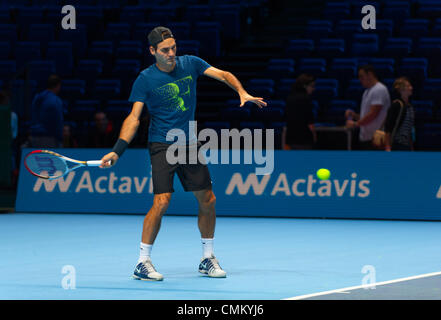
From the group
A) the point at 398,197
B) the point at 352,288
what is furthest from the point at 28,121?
the point at 352,288

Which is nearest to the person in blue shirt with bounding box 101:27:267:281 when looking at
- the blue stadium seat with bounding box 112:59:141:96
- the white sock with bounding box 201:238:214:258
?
the white sock with bounding box 201:238:214:258

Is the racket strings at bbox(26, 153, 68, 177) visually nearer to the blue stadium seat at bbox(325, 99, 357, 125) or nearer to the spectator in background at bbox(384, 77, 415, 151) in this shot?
the spectator in background at bbox(384, 77, 415, 151)

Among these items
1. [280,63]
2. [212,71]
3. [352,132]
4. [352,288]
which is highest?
[280,63]

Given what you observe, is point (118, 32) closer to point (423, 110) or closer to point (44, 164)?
point (423, 110)

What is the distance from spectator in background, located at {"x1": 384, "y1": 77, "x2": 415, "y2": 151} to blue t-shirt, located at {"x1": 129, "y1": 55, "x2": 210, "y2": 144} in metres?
5.67

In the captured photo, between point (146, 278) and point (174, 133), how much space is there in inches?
49.4

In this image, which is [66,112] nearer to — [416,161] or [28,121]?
[28,121]

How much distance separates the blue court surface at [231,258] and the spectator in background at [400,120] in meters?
1.17

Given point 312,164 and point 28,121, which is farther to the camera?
point 28,121

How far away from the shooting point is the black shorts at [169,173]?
7.83 metres

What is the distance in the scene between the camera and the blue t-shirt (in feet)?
25.6

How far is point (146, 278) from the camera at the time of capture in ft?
25.3

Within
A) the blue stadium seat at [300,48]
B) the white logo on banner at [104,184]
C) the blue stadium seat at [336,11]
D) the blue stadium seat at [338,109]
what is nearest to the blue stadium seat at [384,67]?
the blue stadium seat at [338,109]

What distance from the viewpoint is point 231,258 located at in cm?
930
